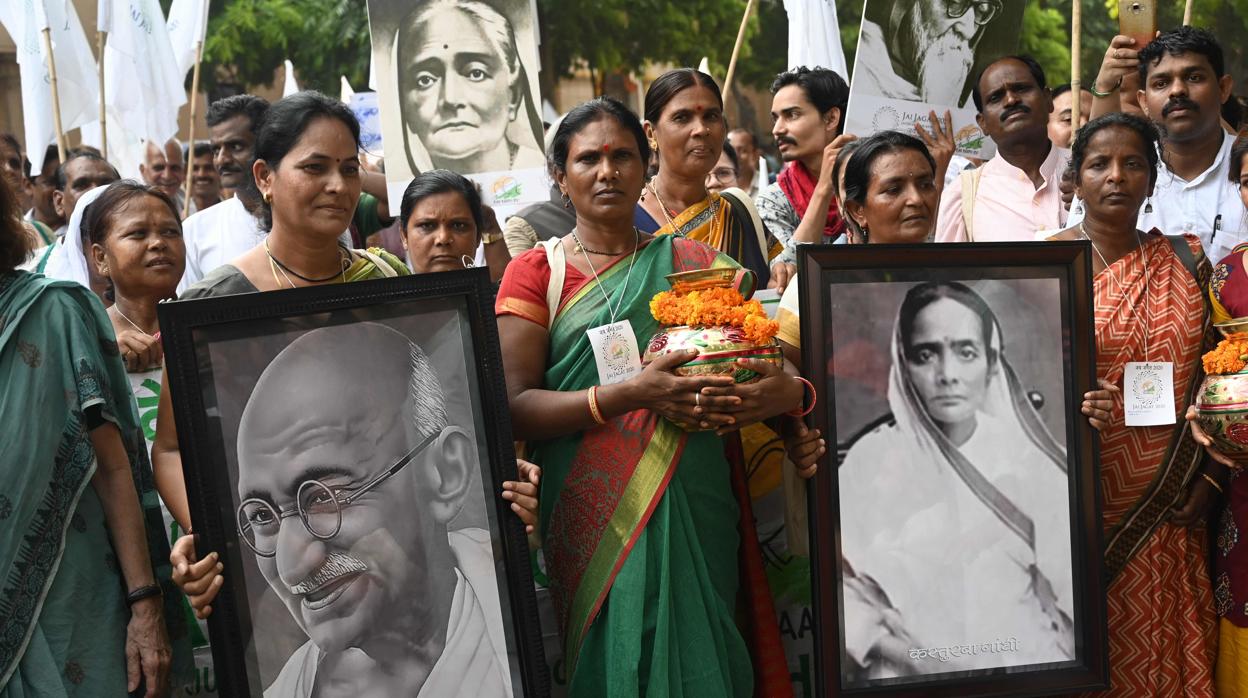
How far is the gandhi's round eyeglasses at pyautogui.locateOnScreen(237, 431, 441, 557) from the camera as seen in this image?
9.34 ft

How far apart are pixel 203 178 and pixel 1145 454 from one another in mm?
5697

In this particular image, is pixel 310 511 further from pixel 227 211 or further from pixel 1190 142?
pixel 1190 142

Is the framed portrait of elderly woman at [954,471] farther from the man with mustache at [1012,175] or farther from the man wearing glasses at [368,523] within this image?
the man with mustache at [1012,175]

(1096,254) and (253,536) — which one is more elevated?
(1096,254)

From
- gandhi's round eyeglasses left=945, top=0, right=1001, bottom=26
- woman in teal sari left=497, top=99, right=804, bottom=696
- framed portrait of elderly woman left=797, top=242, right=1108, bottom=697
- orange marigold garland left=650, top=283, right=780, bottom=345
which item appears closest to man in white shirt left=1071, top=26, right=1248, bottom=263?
gandhi's round eyeglasses left=945, top=0, right=1001, bottom=26

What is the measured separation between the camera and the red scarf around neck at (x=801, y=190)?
503 cm

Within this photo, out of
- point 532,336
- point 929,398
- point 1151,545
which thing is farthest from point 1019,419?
point 532,336

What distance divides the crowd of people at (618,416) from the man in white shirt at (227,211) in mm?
899

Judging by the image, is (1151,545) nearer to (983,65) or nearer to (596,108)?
(596,108)

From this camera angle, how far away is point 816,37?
728cm

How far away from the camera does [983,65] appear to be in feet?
18.5

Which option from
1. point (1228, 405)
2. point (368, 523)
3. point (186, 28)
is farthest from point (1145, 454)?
point (186, 28)

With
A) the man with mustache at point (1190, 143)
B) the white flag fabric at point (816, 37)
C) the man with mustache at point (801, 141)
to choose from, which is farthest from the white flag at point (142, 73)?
the man with mustache at point (1190, 143)

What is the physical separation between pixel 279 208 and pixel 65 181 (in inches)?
167
